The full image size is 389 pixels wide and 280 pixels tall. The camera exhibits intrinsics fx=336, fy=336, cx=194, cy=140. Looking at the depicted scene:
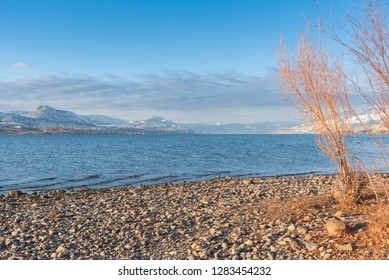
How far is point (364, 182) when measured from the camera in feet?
38.2

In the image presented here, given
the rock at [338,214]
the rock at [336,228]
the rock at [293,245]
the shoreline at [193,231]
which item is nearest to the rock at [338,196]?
the shoreline at [193,231]

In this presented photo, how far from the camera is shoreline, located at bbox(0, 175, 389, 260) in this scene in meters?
8.06

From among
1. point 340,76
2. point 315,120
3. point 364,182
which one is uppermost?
point 340,76

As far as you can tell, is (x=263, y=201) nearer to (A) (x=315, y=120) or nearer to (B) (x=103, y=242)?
(A) (x=315, y=120)

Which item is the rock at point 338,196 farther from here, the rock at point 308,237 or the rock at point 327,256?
the rock at point 327,256

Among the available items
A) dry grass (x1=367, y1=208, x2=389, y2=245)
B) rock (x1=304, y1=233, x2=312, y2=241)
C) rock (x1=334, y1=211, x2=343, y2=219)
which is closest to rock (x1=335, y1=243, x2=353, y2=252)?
dry grass (x1=367, y1=208, x2=389, y2=245)

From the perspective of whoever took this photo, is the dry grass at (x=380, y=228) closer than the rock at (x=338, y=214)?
Yes

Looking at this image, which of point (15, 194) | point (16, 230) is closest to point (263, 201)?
point (16, 230)

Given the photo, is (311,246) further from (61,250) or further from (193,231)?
(61,250)

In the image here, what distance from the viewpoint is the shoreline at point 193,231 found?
806 cm

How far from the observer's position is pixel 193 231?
34.3 ft

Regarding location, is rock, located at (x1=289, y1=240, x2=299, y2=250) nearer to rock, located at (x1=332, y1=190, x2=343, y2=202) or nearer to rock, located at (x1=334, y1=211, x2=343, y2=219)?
rock, located at (x1=334, y1=211, x2=343, y2=219)

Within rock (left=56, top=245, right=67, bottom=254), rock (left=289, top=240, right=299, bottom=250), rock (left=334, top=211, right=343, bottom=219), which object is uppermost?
rock (left=334, top=211, right=343, bottom=219)
